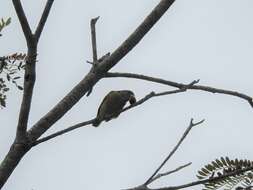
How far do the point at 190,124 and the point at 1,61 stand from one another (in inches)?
50.9

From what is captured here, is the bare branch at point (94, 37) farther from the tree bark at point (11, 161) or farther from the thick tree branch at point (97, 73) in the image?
the tree bark at point (11, 161)

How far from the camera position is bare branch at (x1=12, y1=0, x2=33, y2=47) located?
2.76 metres

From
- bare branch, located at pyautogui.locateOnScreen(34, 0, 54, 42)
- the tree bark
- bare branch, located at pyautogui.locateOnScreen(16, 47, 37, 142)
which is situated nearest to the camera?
the tree bark

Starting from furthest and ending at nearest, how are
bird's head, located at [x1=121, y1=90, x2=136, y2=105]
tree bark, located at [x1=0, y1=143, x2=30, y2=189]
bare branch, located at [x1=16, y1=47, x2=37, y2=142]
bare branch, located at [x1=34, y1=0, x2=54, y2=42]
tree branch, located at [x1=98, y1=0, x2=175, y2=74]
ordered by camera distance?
bird's head, located at [x1=121, y1=90, x2=136, y2=105] < tree branch, located at [x1=98, y1=0, x2=175, y2=74] < bare branch, located at [x1=34, y1=0, x2=54, y2=42] < bare branch, located at [x1=16, y1=47, x2=37, y2=142] < tree bark, located at [x1=0, y1=143, x2=30, y2=189]

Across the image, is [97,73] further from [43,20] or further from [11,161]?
[11,161]

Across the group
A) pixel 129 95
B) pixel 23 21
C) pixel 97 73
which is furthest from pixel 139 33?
pixel 129 95

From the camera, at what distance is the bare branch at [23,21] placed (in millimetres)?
2762

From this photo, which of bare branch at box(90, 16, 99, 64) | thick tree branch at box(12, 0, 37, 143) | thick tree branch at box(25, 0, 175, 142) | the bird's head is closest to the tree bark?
thick tree branch at box(12, 0, 37, 143)

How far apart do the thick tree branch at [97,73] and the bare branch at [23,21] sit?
1.17 feet

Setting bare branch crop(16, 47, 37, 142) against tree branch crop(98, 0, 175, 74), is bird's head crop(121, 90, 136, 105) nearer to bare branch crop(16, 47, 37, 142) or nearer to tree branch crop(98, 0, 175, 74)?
tree branch crop(98, 0, 175, 74)

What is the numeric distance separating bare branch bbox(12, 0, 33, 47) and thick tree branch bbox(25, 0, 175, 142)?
36cm

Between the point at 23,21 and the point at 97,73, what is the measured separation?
49cm

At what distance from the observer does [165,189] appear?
8.36 feet

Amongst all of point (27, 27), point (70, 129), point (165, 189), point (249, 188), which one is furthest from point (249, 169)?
point (27, 27)
